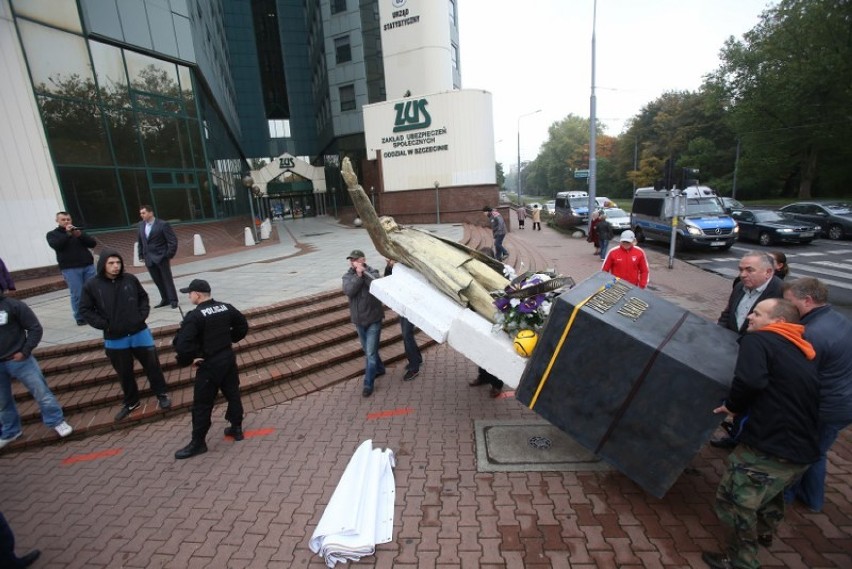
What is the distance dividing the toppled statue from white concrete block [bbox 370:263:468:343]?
0.10m

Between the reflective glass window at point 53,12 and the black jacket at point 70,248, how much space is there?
26.4ft

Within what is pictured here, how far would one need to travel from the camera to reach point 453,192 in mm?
20812

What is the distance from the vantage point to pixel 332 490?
3.60 m

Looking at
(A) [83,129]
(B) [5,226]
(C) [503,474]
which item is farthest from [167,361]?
(A) [83,129]

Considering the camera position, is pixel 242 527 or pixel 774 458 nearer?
pixel 774 458

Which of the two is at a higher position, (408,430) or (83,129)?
(83,129)

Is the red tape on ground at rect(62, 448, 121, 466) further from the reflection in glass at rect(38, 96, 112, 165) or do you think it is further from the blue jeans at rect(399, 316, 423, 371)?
the reflection in glass at rect(38, 96, 112, 165)

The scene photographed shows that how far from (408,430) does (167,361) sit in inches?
142

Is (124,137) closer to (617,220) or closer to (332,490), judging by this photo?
(332,490)

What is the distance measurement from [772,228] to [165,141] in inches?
857

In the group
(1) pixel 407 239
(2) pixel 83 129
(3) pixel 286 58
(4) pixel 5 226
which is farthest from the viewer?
(3) pixel 286 58

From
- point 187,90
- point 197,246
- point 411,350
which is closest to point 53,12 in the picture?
point 187,90

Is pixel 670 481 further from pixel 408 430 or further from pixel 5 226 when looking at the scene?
pixel 5 226

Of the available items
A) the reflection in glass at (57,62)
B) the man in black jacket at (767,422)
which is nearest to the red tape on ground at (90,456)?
the man in black jacket at (767,422)
